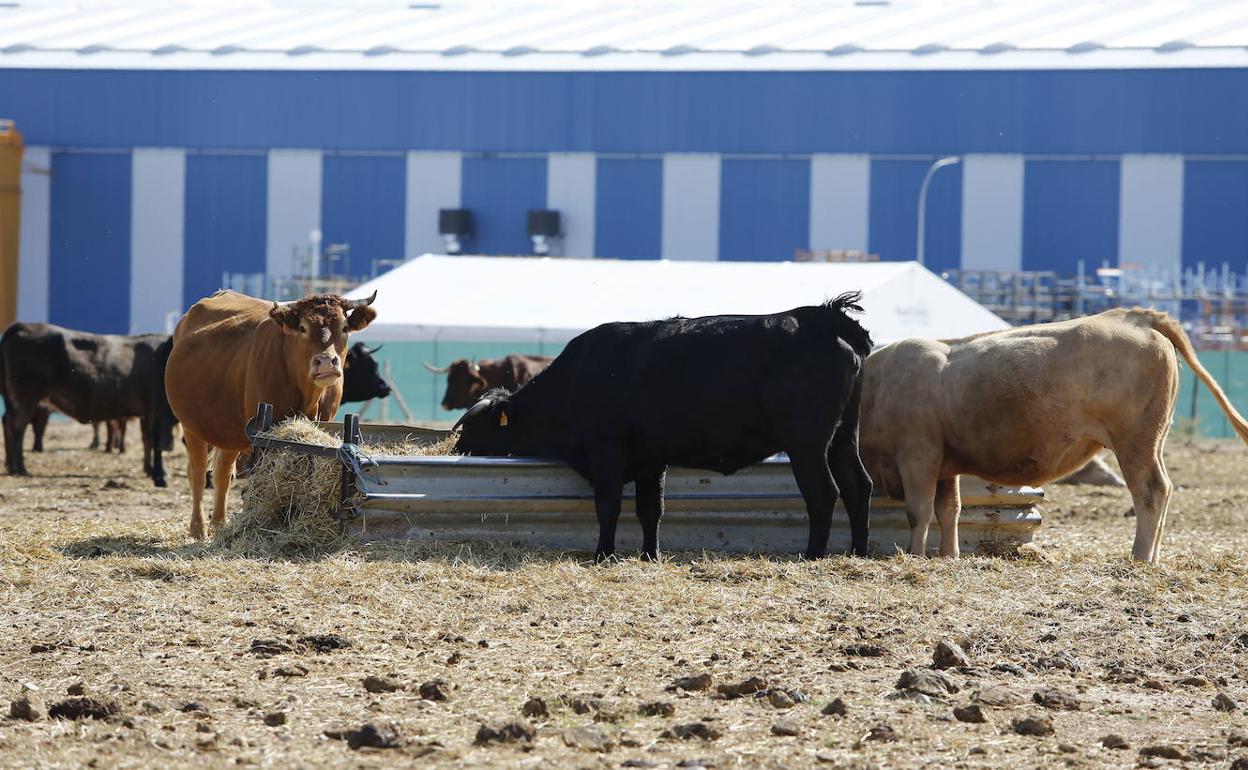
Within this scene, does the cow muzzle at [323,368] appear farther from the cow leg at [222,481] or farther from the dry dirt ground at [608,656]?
the cow leg at [222,481]

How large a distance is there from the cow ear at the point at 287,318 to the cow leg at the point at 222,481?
56.8 inches

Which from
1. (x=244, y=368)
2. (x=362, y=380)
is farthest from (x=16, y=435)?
(x=244, y=368)

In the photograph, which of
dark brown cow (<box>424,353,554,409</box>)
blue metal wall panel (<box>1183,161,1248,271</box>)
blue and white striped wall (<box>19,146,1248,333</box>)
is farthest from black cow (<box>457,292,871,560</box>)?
blue metal wall panel (<box>1183,161,1248,271</box>)

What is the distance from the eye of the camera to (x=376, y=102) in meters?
38.8

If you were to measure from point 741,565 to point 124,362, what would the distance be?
12.1 metres

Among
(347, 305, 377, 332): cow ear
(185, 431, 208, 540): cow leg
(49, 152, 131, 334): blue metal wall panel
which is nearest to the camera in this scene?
(347, 305, 377, 332): cow ear

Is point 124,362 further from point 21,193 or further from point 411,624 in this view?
point 21,193

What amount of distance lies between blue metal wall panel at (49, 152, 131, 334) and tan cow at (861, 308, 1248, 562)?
32.3 metres

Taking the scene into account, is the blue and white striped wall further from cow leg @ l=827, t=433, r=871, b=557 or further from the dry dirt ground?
cow leg @ l=827, t=433, r=871, b=557

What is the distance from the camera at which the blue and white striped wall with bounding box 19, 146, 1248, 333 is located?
36031 millimetres

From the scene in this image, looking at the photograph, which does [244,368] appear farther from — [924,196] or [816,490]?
[924,196]

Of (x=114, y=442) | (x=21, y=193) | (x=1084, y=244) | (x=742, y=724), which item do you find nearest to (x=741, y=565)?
(x=742, y=724)

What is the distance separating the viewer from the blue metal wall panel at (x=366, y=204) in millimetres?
38938

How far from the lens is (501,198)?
128 feet
